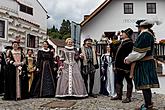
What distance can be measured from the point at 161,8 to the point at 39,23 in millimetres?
10853

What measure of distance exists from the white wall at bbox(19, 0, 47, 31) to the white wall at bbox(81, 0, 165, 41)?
233 inches

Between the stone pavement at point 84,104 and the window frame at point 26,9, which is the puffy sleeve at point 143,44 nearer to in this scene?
the stone pavement at point 84,104

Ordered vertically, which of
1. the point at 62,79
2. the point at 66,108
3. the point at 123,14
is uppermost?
the point at 123,14

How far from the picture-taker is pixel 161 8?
2212 centimetres

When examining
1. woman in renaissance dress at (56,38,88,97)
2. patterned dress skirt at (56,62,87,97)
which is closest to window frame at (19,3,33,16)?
woman in renaissance dress at (56,38,88,97)

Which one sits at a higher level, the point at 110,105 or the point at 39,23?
the point at 39,23

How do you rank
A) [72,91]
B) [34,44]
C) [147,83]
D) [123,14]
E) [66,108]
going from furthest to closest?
1. [34,44]
2. [123,14]
3. [72,91]
4. [66,108]
5. [147,83]

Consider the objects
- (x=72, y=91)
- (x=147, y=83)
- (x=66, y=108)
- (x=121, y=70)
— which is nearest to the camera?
(x=147, y=83)

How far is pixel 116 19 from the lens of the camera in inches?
859

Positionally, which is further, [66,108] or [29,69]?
[29,69]

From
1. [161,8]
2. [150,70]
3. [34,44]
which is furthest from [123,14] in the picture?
[150,70]

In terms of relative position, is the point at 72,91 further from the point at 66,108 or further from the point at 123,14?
the point at 123,14

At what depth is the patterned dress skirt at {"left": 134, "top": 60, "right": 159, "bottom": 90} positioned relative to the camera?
254 inches

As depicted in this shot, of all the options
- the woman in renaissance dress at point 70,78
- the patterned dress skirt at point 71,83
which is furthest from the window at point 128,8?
the patterned dress skirt at point 71,83
